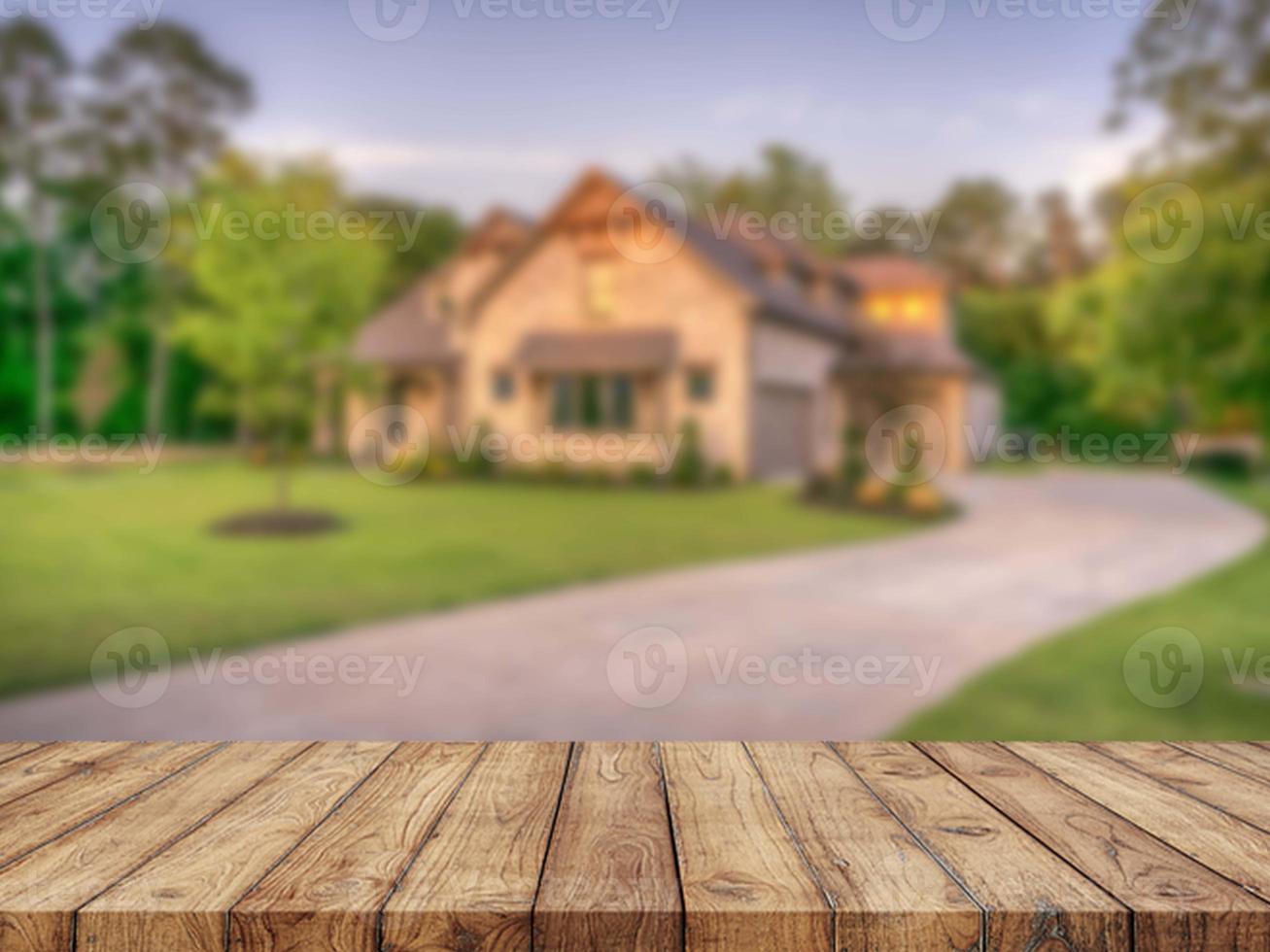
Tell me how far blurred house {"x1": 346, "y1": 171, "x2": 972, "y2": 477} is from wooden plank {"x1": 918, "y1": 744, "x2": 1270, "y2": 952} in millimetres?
1734

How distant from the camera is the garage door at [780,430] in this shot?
3223 millimetres

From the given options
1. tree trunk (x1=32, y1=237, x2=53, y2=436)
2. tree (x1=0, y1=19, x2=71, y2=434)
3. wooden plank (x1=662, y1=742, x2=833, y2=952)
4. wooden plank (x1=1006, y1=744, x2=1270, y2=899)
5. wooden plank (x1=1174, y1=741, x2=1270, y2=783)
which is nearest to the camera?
wooden plank (x1=662, y1=742, x2=833, y2=952)

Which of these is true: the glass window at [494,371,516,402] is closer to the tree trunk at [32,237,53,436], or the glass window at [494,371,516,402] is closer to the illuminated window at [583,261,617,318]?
the illuminated window at [583,261,617,318]

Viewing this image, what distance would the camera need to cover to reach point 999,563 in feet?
10.8

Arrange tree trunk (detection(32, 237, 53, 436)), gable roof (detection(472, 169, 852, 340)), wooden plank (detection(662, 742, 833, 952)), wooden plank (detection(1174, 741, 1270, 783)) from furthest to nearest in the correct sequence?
gable roof (detection(472, 169, 852, 340)), tree trunk (detection(32, 237, 53, 436)), wooden plank (detection(1174, 741, 1270, 783)), wooden plank (detection(662, 742, 833, 952))

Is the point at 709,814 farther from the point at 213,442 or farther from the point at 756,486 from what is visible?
the point at 213,442

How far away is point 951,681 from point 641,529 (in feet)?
3.67

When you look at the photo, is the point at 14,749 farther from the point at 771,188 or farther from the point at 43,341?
the point at 771,188

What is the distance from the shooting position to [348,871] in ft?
3.81

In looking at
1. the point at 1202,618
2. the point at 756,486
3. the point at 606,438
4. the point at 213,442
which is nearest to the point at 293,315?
the point at 213,442

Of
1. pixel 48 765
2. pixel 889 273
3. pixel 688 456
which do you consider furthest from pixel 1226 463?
pixel 48 765

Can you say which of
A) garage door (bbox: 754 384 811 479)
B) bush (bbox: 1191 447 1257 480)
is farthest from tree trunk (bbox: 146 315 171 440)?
bush (bbox: 1191 447 1257 480)

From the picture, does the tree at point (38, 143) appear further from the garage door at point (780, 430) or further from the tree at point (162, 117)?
the garage door at point (780, 430)

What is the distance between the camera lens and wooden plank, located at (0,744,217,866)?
Answer: 1301 millimetres
